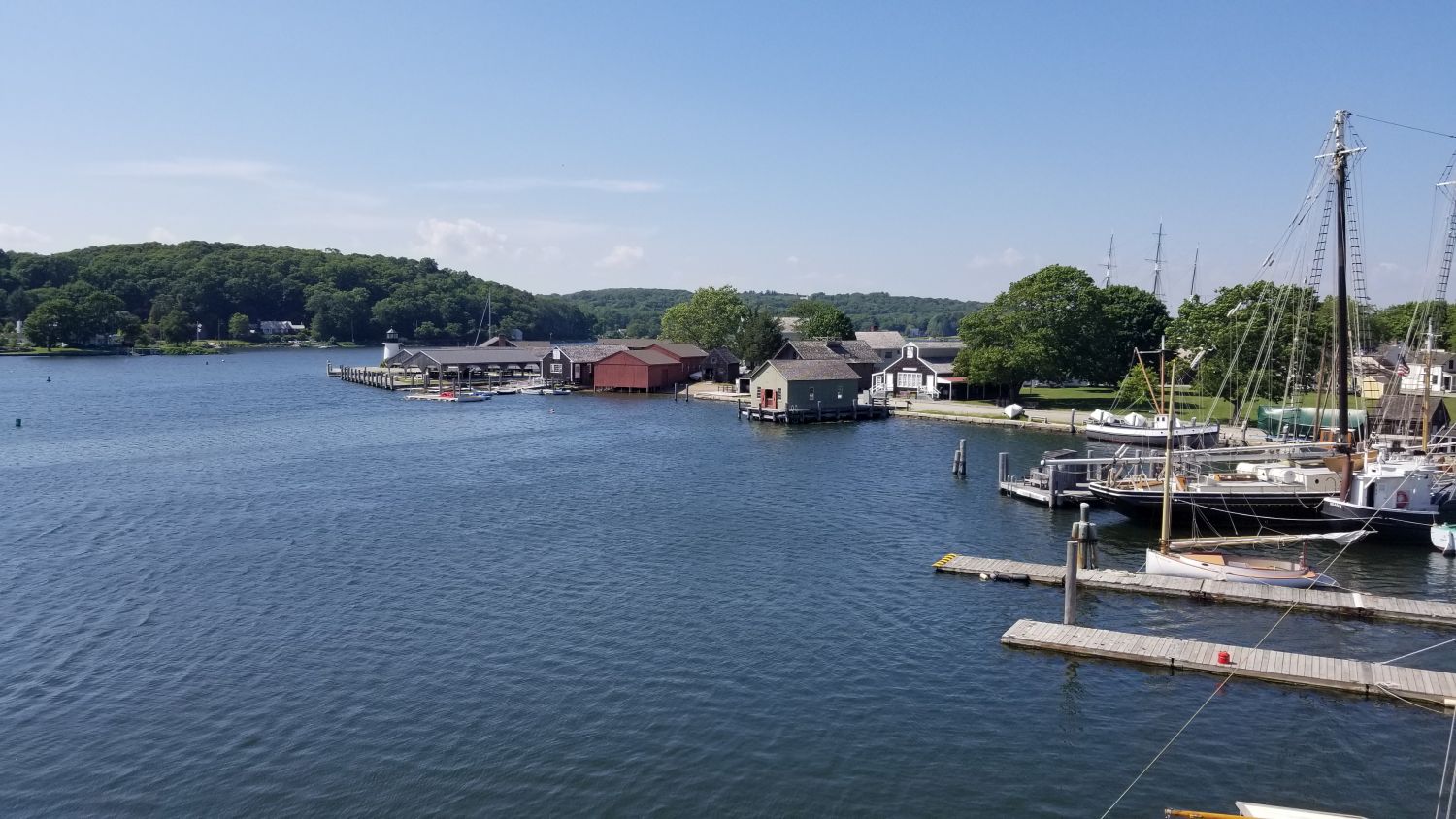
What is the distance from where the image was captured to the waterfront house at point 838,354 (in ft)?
335

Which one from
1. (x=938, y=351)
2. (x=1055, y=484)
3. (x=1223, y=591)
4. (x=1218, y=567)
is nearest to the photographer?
(x=1223, y=591)

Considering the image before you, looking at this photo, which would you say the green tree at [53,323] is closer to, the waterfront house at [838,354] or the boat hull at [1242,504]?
the waterfront house at [838,354]

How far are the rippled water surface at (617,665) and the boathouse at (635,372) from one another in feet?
190

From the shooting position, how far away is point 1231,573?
33969 mm

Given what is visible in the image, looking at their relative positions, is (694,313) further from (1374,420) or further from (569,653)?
(569,653)

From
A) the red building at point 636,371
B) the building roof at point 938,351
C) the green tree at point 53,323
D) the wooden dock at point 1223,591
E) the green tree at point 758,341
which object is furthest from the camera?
the green tree at point 53,323

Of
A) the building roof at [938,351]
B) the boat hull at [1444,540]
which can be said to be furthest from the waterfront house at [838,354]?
the boat hull at [1444,540]

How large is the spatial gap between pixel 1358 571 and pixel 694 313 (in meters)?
101

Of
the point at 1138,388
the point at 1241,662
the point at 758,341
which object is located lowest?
the point at 1241,662

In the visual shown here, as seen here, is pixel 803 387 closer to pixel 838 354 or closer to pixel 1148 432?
pixel 838 354

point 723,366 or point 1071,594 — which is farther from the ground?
point 723,366

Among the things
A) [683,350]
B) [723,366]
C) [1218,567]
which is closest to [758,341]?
[723,366]

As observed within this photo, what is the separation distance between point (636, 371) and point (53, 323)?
5510 inches

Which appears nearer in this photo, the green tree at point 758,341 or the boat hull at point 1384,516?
the boat hull at point 1384,516
